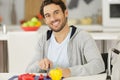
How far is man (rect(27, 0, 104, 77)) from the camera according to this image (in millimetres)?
1704

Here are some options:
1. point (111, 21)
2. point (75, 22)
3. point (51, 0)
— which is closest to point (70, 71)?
point (51, 0)

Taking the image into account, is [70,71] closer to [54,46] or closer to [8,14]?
[54,46]

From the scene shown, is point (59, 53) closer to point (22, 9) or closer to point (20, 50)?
point (20, 50)

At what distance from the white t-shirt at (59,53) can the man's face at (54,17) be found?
0.10m

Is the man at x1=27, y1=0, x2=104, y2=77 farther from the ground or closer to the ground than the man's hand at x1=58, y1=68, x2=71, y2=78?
farther from the ground

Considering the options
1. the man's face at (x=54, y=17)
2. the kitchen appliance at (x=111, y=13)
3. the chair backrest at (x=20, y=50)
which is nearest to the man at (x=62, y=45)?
the man's face at (x=54, y=17)

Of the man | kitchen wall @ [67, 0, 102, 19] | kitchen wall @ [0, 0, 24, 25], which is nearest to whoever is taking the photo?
the man

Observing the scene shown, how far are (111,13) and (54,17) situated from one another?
1.93 metres

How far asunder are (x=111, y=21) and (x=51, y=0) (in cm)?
191

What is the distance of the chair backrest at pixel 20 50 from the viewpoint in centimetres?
236

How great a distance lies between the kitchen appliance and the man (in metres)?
1.79

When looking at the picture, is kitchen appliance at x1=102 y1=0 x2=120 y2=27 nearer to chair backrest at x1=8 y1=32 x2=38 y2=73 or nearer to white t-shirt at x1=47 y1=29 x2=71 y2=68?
chair backrest at x1=8 y1=32 x2=38 y2=73

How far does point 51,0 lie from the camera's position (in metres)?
1.72

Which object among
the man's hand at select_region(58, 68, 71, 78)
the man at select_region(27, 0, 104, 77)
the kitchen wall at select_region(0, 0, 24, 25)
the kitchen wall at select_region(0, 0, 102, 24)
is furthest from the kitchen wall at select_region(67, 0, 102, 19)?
the man's hand at select_region(58, 68, 71, 78)
